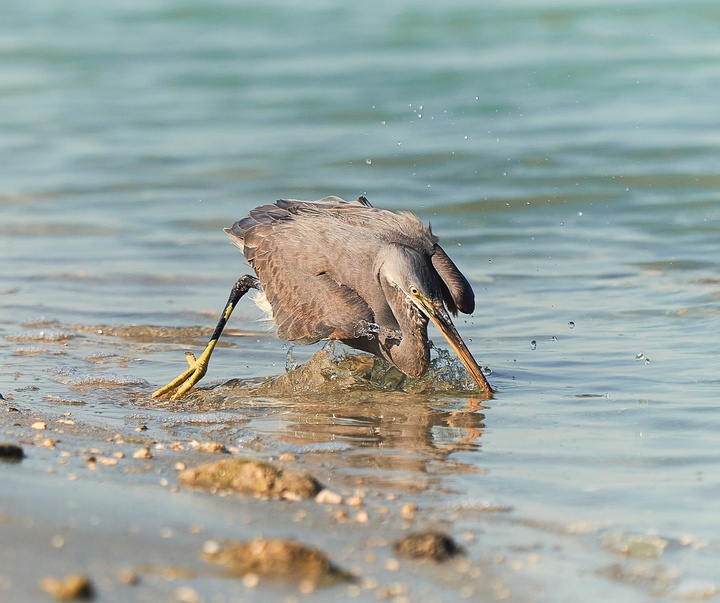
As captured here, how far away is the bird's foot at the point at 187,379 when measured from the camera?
6.39 metres

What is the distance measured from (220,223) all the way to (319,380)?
4618 millimetres

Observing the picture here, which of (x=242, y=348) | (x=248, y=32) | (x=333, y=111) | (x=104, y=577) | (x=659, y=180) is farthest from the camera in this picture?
(x=248, y=32)

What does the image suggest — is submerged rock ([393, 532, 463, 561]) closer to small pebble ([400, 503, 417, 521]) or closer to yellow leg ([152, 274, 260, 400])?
small pebble ([400, 503, 417, 521])

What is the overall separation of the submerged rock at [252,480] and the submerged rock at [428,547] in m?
0.59

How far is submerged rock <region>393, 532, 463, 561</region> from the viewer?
3.71m

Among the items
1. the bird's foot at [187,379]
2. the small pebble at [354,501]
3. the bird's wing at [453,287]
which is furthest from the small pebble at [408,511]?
the bird's wing at [453,287]

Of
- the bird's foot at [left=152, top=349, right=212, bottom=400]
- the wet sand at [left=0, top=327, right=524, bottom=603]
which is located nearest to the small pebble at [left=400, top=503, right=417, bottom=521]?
the wet sand at [left=0, top=327, right=524, bottom=603]

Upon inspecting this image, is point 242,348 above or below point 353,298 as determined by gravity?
below

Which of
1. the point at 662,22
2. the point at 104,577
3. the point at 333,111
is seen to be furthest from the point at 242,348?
the point at 662,22

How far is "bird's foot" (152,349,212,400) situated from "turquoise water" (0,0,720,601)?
26cm

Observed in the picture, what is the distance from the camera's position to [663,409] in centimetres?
589

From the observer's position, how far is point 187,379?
655 centimetres

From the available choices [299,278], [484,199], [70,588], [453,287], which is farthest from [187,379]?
[484,199]

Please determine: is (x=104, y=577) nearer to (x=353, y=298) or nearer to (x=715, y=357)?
(x=353, y=298)
